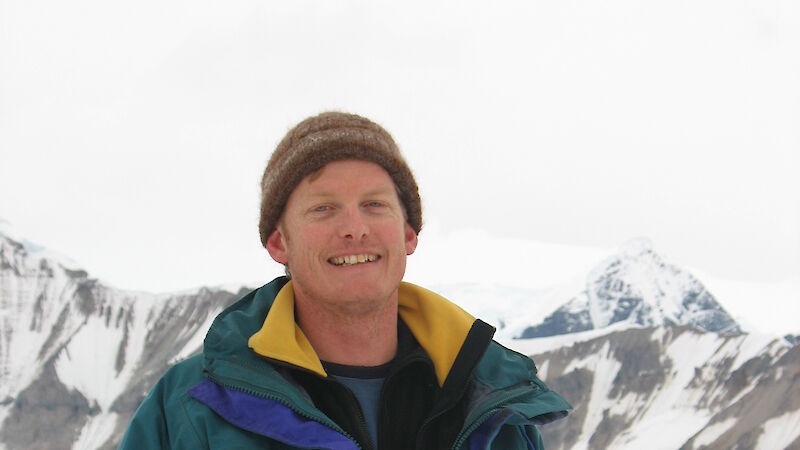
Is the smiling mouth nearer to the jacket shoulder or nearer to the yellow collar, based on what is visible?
the yellow collar

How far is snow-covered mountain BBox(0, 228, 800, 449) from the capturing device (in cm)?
9538

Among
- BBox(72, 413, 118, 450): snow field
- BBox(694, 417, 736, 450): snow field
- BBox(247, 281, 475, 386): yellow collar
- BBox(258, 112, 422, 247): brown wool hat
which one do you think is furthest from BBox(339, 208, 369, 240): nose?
BBox(72, 413, 118, 450): snow field

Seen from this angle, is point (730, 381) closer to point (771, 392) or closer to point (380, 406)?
point (771, 392)

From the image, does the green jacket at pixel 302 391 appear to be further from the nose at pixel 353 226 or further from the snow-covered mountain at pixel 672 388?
the snow-covered mountain at pixel 672 388

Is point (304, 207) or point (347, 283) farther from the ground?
point (304, 207)

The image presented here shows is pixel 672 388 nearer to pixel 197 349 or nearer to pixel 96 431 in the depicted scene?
pixel 197 349

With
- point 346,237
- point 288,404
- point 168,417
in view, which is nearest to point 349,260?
point 346,237

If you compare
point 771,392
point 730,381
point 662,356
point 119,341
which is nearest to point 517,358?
point 771,392

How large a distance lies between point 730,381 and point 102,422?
72.3 meters

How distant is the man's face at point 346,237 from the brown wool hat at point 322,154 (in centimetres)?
5

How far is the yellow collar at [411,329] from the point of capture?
448cm

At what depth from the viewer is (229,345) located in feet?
14.7

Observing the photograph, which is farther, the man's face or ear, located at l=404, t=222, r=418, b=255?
ear, located at l=404, t=222, r=418, b=255

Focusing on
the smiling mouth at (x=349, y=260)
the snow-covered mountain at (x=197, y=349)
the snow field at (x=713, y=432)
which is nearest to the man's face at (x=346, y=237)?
the smiling mouth at (x=349, y=260)
